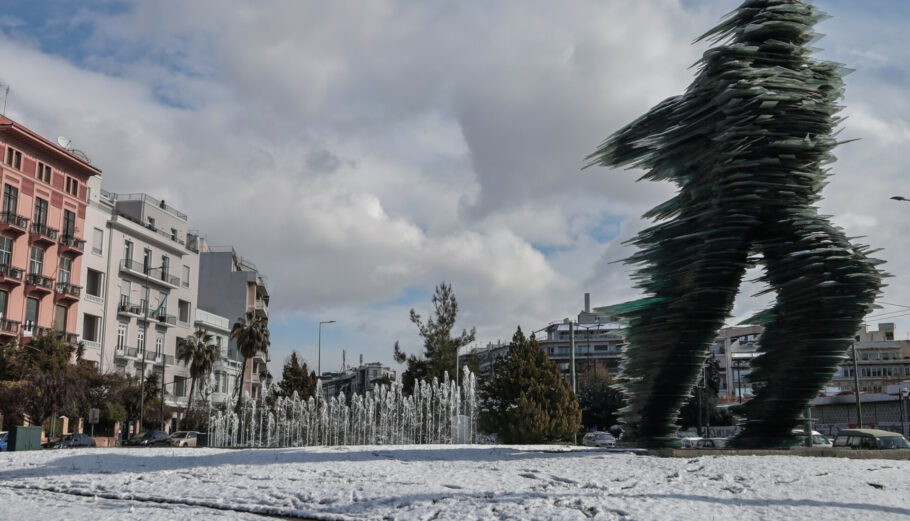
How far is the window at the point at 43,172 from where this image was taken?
5159cm

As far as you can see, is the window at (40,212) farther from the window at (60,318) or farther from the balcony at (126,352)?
the balcony at (126,352)

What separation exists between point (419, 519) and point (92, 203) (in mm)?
52393

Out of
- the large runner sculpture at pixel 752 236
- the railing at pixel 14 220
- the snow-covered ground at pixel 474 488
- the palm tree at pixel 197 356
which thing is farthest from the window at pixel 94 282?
the large runner sculpture at pixel 752 236

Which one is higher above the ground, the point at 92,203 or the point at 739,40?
the point at 92,203

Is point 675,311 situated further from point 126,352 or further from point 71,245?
point 126,352

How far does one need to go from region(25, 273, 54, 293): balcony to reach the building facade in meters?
29.6

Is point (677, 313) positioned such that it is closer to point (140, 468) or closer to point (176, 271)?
point (140, 468)

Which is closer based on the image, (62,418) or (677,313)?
(677,313)

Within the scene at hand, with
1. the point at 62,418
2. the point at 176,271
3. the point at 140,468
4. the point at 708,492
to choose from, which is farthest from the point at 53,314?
the point at 708,492

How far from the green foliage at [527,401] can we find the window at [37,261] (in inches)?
Result: 1226

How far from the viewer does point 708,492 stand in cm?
1248

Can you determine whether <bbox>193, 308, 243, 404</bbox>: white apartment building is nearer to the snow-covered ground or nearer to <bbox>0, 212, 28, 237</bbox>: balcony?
<bbox>0, 212, 28, 237</bbox>: balcony

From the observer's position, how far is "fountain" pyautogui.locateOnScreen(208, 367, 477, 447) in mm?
42906

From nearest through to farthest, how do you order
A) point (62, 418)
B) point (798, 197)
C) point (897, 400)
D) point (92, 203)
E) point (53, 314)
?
point (798, 197) < point (62, 418) < point (53, 314) < point (92, 203) < point (897, 400)
